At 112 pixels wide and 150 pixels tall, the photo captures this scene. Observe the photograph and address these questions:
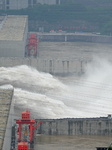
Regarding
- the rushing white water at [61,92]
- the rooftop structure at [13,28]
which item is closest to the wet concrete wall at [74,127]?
the rushing white water at [61,92]

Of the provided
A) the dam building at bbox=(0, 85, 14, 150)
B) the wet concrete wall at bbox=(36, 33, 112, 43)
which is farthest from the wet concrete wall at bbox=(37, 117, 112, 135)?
the wet concrete wall at bbox=(36, 33, 112, 43)

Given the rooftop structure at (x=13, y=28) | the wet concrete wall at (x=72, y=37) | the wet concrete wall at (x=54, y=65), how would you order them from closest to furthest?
the wet concrete wall at (x=54, y=65) < the rooftop structure at (x=13, y=28) < the wet concrete wall at (x=72, y=37)

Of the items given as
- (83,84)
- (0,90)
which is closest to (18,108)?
(0,90)

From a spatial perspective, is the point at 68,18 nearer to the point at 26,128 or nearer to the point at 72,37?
the point at 72,37

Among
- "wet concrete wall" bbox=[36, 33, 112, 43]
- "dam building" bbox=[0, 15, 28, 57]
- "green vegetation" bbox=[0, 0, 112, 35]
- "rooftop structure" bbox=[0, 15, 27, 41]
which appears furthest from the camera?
"green vegetation" bbox=[0, 0, 112, 35]

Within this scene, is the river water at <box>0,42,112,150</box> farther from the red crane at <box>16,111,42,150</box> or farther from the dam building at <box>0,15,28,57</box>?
the dam building at <box>0,15,28,57</box>

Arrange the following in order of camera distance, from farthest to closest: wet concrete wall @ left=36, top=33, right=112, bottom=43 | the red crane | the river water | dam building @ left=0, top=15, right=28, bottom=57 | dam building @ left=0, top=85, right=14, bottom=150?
wet concrete wall @ left=36, top=33, right=112, bottom=43 < dam building @ left=0, top=15, right=28, bottom=57 < the river water < the red crane < dam building @ left=0, top=85, right=14, bottom=150

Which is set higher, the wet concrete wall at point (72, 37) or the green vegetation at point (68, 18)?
the green vegetation at point (68, 18)

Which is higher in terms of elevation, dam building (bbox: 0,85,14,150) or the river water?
the river water

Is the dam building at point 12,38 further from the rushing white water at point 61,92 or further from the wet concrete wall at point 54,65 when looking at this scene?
the rushing white water at point 61,92
